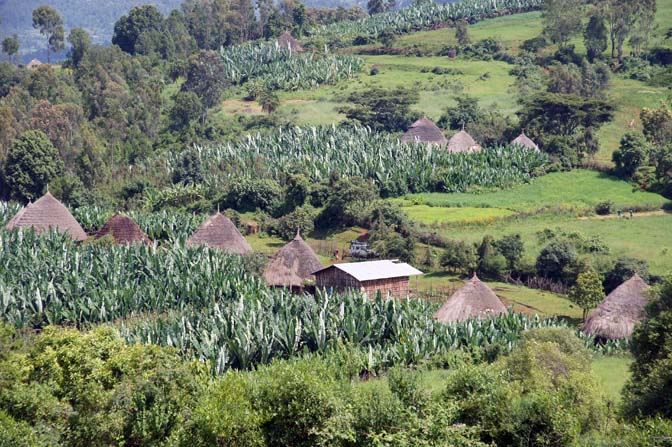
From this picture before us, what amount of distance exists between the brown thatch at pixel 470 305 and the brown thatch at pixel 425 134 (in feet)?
86.1

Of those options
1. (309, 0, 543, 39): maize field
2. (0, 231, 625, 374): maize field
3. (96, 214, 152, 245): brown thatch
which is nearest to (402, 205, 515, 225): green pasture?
(0, 231, 625, 374): maize field

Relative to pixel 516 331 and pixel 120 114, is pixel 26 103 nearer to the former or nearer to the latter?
pixel 120 114

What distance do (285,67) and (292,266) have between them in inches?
1611

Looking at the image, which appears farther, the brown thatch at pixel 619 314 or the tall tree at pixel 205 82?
the tall tree at pixel 205 82

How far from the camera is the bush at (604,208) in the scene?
45469 millimetres

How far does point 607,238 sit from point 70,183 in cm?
2743

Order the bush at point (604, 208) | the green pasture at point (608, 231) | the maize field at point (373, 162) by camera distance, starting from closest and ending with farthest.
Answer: the green pasture at point (608, 231) < the bush at point (604, 208) < the maize field at point (373, 162)

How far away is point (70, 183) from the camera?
52.3 m

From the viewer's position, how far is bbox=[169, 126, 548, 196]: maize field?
164 ft

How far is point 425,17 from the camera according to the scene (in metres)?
88.9

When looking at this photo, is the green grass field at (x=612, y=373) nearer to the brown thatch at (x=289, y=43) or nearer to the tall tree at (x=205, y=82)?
the tall tree at (x=205, y=82)

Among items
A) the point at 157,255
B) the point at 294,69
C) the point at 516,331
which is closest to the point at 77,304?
the point at 157,255

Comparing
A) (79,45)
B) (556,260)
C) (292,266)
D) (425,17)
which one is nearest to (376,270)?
(292,266)

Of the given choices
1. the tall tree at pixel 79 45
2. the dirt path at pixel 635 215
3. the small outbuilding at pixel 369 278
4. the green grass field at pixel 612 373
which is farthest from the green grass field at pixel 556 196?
the tall tree at pixel 79 45
